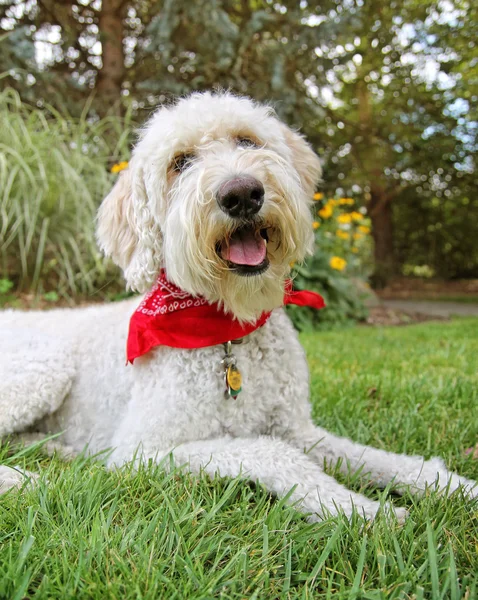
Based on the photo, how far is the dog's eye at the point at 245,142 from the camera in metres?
2.22

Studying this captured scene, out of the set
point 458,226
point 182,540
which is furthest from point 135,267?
point 458,226

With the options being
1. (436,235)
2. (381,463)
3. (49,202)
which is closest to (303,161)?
(381,463)

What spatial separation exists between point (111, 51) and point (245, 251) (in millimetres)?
6520

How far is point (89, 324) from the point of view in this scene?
2.57 m

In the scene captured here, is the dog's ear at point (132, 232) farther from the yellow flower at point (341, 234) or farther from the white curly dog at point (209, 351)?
the yellow flower at point (341, 234)

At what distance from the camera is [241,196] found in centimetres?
184

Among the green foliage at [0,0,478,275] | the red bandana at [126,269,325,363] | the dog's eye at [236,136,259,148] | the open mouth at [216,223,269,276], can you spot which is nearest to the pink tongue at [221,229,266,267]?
the open mouth at [216,223,269,276]

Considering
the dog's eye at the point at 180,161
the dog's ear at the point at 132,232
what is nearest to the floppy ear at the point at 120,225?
the dog's ear at the point at 132,232

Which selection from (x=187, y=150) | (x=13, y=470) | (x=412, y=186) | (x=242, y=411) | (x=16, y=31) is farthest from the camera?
(x=412, y=186)

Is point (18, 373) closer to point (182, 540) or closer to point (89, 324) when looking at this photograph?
point (89, 324)

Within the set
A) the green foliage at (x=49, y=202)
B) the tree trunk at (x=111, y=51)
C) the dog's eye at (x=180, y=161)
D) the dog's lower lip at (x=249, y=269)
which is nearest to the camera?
the dog's lower lip at (x=249, y=269)

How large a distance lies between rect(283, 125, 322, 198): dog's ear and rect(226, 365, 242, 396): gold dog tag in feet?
3.21

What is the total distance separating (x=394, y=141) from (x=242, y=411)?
9524 millimetres

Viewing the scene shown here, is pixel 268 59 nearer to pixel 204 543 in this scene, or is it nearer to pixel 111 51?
pixel 111 51
